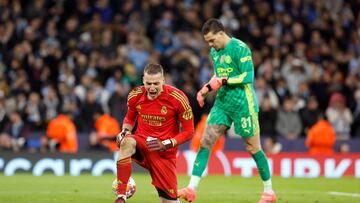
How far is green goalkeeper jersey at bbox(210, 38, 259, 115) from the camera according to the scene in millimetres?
10805

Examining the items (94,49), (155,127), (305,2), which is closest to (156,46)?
(94,49)

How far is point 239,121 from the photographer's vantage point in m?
10.9

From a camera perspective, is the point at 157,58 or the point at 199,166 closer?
the point at 199,166

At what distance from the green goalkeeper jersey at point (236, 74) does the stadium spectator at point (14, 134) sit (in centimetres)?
881

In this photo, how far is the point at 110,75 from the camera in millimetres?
20531

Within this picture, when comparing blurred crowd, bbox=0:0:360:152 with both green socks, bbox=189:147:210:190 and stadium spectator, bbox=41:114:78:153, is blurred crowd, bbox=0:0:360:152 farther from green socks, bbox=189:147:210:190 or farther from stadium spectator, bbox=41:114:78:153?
green socks, bbox=189:147:210:190

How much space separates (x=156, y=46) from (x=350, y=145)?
5595 millimetres

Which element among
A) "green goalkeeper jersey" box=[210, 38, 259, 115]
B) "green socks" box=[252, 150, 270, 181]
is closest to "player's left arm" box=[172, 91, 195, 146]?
"green goalkeeper jersey" box=[210, 38, 259, 115]

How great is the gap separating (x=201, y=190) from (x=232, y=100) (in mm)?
2770

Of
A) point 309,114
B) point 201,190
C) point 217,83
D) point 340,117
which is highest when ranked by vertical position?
point 309,114

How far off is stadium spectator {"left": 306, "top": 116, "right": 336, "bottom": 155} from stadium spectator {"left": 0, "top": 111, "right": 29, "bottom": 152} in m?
6.59

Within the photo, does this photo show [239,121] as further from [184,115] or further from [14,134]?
[14,134]

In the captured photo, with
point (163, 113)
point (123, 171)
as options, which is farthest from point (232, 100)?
point (123, 171)

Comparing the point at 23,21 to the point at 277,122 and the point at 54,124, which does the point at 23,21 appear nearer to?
→ the point at 54,124
